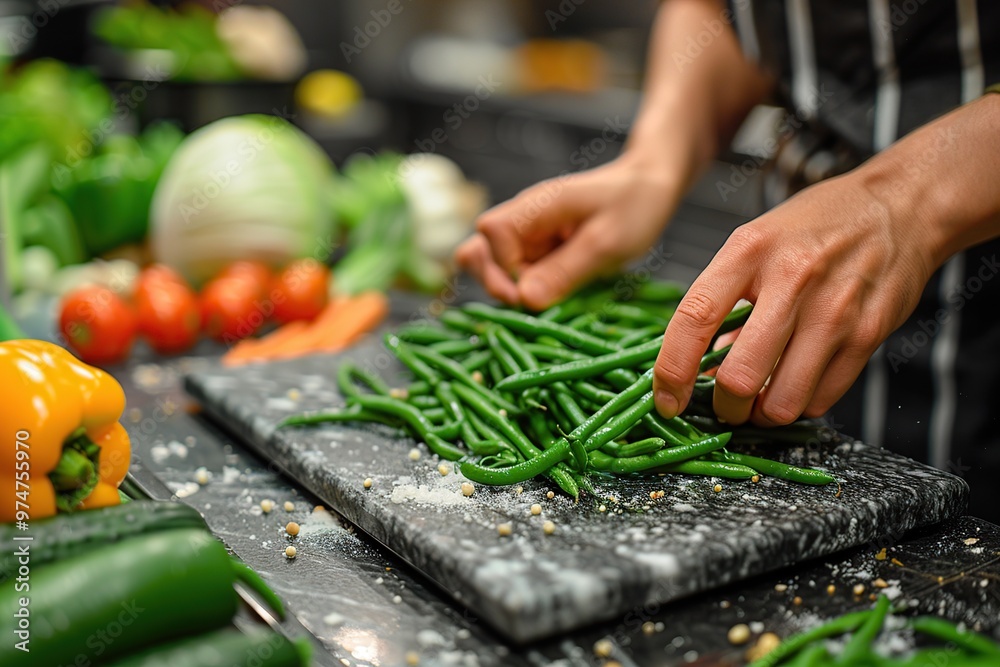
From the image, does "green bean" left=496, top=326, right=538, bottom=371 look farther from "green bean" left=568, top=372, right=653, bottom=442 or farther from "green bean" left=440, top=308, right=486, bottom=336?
"green bean" left=568, top=372, right=653, bottom=442

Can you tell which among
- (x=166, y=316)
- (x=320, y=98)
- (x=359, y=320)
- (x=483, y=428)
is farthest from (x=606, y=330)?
(x=320, y=98)

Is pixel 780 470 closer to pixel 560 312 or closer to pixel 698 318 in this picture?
pixel 698 318

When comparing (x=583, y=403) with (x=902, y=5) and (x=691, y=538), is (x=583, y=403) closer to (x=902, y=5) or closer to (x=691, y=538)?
(x=691, y=538)

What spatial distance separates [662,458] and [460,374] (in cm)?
57

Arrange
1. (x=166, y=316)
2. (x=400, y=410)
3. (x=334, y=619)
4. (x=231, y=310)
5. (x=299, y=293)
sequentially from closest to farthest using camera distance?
(x=334, y=619)
(x=400, y=410)
(x=166, y=316)
(x=231, y=310)
(x=299, y=293)

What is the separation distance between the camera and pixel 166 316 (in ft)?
10.0

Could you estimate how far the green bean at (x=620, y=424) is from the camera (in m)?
1.82


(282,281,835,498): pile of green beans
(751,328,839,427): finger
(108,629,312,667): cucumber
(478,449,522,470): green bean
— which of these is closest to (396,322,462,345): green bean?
(282,281,835,498): pile of green beans

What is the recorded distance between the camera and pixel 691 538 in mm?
1596

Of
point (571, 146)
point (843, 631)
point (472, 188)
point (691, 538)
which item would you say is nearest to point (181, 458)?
point (691, 538)

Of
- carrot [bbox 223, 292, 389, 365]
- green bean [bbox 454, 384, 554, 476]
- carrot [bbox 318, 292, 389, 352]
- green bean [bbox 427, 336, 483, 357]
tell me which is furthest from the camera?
carrot [bbox 318, 292, 389, 352]

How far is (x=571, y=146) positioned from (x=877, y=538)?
5336 mm

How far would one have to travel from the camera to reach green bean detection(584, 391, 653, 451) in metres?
1.82

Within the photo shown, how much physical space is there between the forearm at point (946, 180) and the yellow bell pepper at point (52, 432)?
4.77 feet
